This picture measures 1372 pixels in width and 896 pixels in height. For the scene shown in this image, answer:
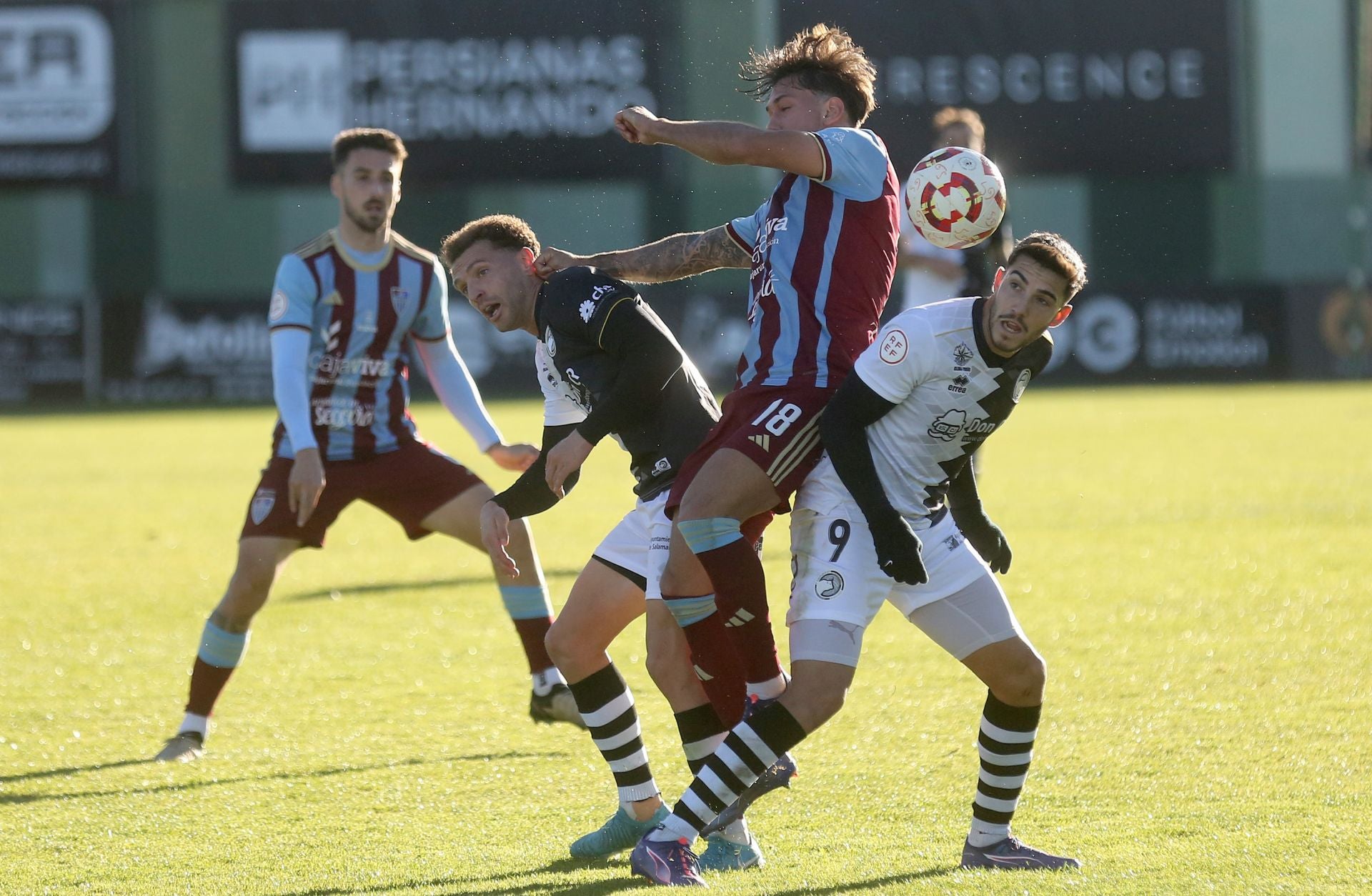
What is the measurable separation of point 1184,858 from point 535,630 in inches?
105

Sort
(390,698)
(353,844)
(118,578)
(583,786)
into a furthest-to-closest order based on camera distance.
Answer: (118,578) < (390,698) < (583,786) < (353,844)

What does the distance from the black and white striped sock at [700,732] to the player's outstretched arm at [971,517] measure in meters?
0.82

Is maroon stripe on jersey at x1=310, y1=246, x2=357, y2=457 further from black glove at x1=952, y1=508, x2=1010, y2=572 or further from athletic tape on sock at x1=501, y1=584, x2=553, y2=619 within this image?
black glove at x1=952, y1=508, x2=1010, y2=572

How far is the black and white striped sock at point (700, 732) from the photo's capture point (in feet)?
14.4

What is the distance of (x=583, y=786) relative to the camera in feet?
16.5

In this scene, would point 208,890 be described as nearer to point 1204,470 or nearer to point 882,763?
point 882,763

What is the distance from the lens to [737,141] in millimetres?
4016

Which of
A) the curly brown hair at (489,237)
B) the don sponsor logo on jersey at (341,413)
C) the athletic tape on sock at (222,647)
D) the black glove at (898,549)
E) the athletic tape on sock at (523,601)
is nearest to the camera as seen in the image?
the black glove at (898,549)

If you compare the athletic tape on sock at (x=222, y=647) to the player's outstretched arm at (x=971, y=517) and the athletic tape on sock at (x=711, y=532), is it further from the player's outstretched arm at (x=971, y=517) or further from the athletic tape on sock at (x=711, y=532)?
the player's outstretched arm at (x=971, y=517)

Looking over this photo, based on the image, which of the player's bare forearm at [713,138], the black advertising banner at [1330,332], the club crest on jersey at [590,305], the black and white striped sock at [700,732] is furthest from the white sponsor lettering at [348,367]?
the black advertising banner at [1330,332]

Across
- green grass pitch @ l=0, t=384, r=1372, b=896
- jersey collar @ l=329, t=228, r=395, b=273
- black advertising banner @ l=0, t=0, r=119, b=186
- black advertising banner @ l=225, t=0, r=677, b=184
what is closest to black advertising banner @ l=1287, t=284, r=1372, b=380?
black advertising banner @ l=225, t=0, r=677, b=184

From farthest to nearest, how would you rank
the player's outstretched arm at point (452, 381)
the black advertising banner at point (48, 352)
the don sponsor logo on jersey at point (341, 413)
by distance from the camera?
the black advertising banner at point (48, 352) < the player's outstretched arm at point (452, 381) < the don sponsor logo on jersey at point (341, 413)

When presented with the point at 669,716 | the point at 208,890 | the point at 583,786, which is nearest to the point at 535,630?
the point at 669,716

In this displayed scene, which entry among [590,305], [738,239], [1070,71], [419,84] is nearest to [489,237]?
[590,305]
